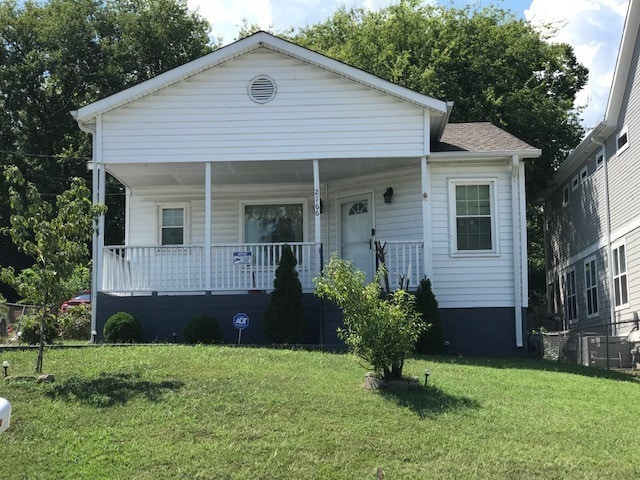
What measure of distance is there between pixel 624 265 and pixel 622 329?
1.48m

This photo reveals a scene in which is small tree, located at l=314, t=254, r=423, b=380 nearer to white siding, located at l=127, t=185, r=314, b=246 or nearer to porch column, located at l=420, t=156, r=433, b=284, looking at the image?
porch column, located at l=420, t=156, r=433, b=284

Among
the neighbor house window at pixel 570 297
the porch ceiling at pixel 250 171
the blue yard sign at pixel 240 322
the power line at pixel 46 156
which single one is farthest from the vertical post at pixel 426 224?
the power line at pixel 46 156

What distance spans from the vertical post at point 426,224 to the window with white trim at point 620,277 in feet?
17.5

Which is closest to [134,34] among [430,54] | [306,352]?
[430,54]

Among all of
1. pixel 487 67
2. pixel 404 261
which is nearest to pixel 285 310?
pixel 404 261

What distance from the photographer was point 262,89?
14336mm

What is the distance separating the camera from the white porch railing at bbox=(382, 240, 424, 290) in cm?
1398

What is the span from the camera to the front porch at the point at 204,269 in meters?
14.1

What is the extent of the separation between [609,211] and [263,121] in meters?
9.01

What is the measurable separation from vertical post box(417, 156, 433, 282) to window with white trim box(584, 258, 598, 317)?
6.83 metres

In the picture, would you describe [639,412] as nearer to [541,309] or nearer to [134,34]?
[541,309]

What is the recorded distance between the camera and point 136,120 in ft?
47.0

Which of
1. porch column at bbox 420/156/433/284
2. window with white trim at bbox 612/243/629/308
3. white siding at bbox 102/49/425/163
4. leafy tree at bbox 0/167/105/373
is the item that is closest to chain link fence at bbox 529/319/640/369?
window with white trim at bbox 612/243/629/308

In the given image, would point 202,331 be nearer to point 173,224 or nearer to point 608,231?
point 173,224
